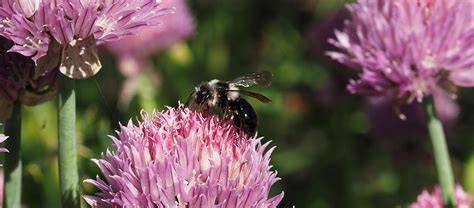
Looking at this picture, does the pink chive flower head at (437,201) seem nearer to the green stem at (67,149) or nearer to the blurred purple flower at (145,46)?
the green stem at (67,149)

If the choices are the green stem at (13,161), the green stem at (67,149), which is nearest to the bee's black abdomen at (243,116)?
the green stem at (67,149)

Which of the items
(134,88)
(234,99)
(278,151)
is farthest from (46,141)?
(234,99)

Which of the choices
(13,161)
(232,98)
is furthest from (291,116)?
(13,161)

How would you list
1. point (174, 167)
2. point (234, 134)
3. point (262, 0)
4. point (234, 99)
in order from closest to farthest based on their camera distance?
1. point (174, 167)
2. point (234, 134)
3. point (234, 99)
4. point (262, 0)

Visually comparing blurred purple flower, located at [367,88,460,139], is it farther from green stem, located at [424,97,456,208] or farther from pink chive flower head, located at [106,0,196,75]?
green stem, located at [424,97,456,208]

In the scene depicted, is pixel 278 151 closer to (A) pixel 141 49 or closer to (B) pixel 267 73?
(A) pixel 141 49

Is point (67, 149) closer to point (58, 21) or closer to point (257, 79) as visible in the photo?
point (58, 21)

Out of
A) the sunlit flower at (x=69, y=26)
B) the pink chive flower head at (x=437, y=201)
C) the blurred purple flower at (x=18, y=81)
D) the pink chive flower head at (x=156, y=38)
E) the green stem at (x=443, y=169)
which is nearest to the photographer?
the sunlit flower at (x=69, y=26)
